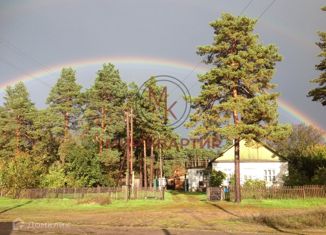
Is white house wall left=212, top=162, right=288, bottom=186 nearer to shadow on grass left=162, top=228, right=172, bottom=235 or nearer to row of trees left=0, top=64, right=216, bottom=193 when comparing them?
row of trees left=0, top=64, right=216, bottom=193

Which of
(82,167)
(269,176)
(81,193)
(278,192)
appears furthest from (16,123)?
(278,192)

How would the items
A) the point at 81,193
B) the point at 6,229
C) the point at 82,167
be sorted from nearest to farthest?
the point at 6,229 → the point at 81,193 → the point at 82,167

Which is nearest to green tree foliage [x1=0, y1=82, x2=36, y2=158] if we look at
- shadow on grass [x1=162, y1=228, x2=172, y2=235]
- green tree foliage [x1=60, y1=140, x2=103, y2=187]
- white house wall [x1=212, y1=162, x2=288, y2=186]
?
green tree foliage [x1=60, y1=140, x2=103, y2=187]

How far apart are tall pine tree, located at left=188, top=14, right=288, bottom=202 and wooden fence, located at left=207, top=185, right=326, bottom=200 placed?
254 cm

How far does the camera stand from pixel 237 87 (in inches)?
1516

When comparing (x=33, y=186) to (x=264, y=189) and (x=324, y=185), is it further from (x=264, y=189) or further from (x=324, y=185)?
(x=324, y=185)

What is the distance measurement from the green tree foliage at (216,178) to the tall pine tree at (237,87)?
56.6ft

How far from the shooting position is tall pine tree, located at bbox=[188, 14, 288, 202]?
118 feet

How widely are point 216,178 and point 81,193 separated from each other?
19.3m

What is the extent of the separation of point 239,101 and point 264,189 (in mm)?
9068

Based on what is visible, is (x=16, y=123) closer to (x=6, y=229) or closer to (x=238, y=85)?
(x=238, y=85)

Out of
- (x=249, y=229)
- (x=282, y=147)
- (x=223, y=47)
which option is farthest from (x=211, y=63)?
(x=282, y=147)

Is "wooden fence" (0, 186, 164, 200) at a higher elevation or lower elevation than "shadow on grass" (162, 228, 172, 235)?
higher

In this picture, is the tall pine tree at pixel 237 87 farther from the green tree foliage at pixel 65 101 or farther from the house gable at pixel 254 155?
the green tree foliage at pixel 65 101
